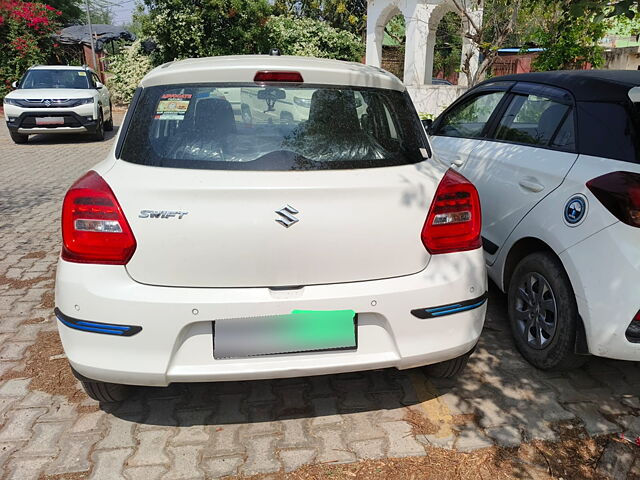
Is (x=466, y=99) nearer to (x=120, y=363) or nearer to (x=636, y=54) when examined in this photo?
(x=120, y=363)

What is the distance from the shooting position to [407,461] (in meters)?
2.44

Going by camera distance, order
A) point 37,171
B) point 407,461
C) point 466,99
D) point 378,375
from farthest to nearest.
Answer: point 37,171
point 466,99
point 378,375
point 407,461

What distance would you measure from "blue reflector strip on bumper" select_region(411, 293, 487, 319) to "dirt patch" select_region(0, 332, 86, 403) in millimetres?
1830

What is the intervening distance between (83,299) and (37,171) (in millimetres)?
8081

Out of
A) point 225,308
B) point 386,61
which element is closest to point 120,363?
point 225,308

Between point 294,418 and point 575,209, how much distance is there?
69.8 inches

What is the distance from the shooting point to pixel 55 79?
503 inches

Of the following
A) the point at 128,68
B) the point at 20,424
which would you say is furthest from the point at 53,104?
the point at 20,424

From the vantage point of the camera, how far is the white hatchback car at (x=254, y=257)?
221 centimetres

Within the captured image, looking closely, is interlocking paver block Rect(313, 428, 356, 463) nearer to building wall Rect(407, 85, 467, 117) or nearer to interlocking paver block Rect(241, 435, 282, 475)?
interlocking paver block Rect(241, 435, 282, 475)

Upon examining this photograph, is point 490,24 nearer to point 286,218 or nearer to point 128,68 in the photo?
point 286,218

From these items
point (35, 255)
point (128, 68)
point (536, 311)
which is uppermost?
point (128, 68)

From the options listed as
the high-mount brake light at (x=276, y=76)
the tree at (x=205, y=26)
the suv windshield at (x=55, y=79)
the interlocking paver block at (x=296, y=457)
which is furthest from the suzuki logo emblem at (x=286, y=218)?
the tree at (x=205, y=26)

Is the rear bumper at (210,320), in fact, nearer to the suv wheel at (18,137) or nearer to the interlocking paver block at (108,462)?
the interlocking paver block at (108,462)
